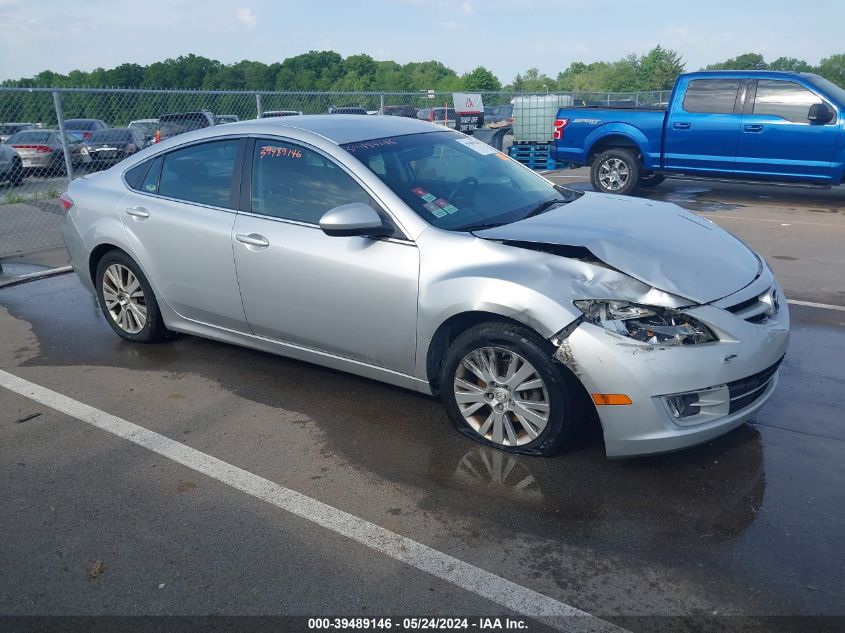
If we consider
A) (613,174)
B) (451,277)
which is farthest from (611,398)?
(613,174)

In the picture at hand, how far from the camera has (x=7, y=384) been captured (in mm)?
4965

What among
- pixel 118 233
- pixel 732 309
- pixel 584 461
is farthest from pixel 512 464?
pixel 118 233

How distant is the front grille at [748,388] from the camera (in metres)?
3.40

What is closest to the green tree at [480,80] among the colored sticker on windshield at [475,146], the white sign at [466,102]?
the white sign at [466,102]

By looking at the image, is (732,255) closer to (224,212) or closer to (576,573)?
(576,573)

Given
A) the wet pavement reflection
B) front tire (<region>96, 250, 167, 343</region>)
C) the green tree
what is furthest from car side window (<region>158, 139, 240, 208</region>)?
the green tree

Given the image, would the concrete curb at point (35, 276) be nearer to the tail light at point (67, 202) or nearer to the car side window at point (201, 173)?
the tail light at point (67, 202)

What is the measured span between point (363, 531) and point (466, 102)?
15.0 metres

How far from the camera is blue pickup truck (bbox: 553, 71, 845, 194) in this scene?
1016 cm

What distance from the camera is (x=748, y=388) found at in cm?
346

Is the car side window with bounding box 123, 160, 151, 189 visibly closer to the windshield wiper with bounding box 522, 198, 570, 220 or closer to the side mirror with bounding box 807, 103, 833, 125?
the windshield wiper with bounding box 522, 198, 570, 220

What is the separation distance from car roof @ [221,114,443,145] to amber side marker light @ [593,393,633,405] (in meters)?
2.17

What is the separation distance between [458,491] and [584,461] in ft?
2.33

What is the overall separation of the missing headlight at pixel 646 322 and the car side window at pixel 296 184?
4.79 ft
